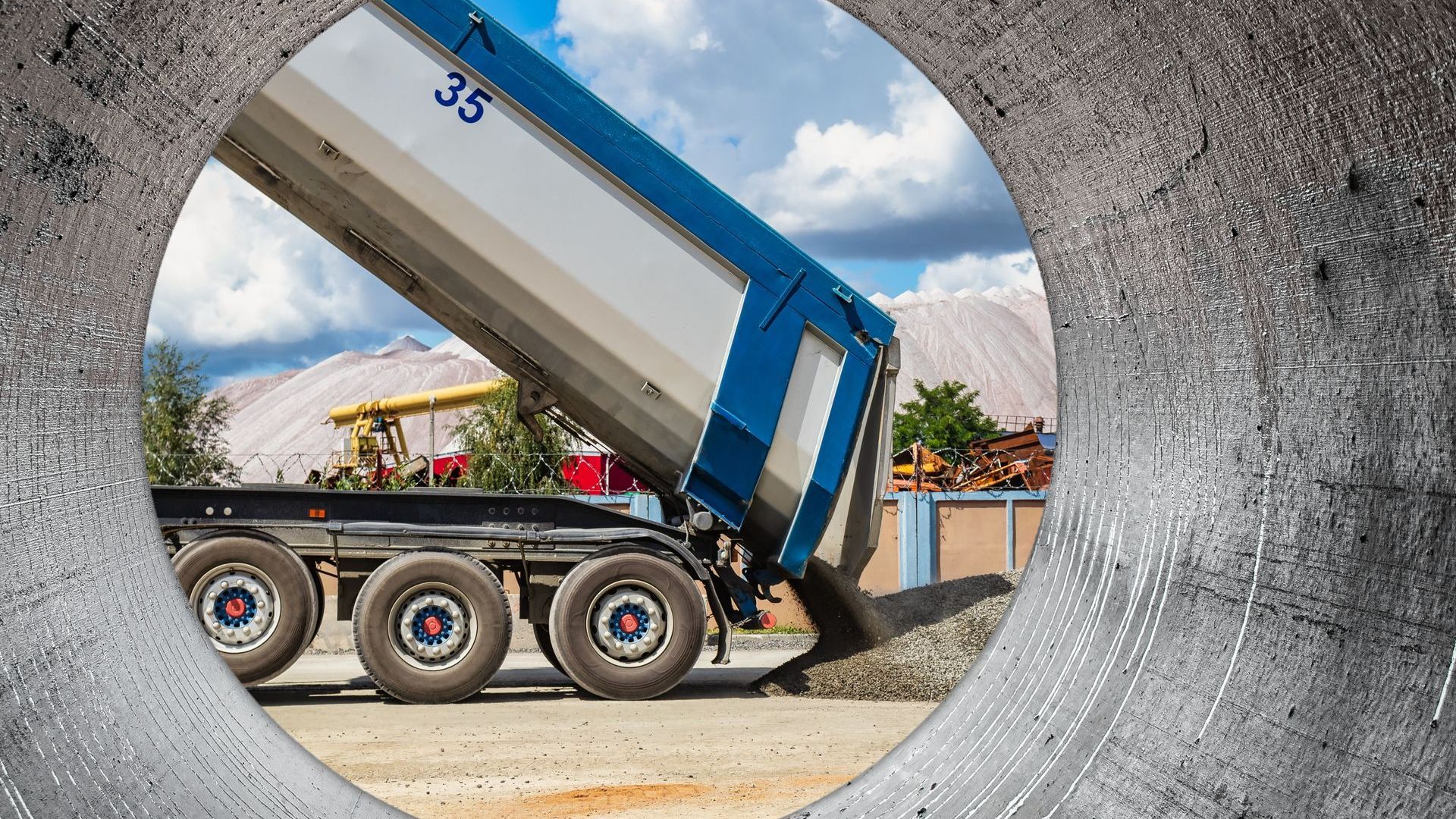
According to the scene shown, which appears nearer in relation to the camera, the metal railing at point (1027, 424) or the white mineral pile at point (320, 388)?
the metal railing at point (1027, 424)

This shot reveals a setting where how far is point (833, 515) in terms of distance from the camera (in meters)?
8.11

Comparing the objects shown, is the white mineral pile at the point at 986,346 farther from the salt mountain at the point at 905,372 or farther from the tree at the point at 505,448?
the tree at the point at 505,448

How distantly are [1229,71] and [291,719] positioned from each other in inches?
260

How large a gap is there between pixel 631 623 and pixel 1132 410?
5.75 meters

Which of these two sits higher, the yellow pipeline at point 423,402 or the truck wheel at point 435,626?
the yellow pipeline at point 423,402

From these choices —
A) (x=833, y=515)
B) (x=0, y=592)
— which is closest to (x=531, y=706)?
(x=833, y=515)

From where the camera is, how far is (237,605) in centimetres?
770

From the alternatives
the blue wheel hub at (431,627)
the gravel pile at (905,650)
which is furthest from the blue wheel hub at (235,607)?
the gravel pile at (905,650)

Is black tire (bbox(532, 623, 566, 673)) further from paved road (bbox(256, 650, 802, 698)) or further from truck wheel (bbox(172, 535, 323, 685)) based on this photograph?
truck wheel (bbox(172, 535, 323, 685))

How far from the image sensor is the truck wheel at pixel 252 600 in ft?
25.0

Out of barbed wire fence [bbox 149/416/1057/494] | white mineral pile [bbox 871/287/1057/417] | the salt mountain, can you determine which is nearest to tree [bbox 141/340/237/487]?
barbed wire fence [bbox 149/416/1057/494]

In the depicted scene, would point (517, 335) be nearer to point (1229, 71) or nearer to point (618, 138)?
point (618, 138)

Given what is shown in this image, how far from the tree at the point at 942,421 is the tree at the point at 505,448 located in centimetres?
2248

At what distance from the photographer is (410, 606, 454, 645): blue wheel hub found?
7789mm
